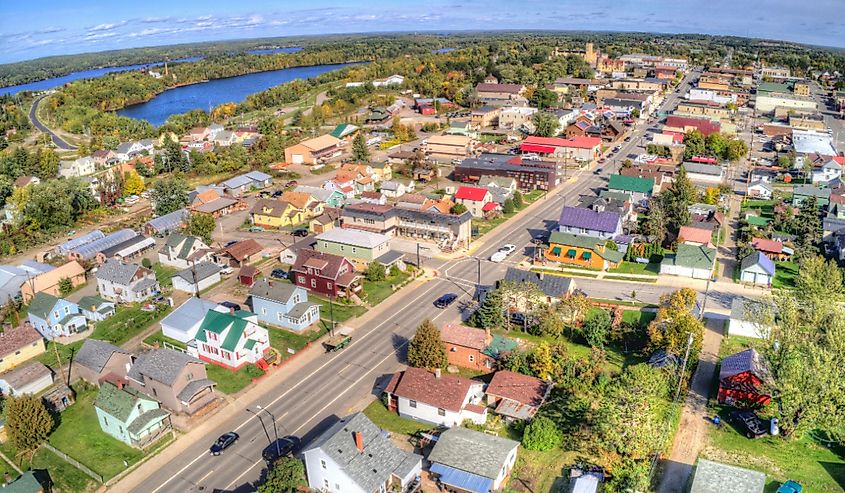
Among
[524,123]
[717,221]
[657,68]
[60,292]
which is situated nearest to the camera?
[60,292]

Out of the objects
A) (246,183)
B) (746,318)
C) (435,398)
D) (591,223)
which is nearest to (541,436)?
(435,398)

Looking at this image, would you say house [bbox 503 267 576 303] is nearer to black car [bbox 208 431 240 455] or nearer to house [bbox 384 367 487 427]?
house [bbox 384 367 487 427]

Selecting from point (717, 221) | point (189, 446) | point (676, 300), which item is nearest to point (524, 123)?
point (717, 221)

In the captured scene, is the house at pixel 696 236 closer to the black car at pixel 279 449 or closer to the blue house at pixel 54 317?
the black car at pixel 279 449

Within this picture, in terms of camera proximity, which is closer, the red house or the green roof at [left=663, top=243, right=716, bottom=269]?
the red house

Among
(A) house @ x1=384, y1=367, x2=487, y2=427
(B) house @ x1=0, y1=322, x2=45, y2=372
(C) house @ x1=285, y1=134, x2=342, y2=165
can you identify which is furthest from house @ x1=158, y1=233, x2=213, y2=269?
(C) house @ x1=285, y1=134, x2=342, y2=165

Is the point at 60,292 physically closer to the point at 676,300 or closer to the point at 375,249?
Result: the point at 375,249
